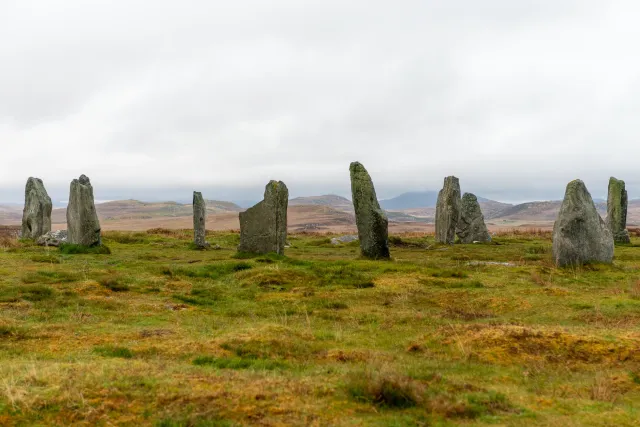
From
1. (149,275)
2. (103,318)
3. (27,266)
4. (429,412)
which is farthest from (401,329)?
(27,266)

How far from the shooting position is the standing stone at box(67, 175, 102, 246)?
30938 mm

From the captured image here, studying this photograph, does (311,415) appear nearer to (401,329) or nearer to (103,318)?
(401,329)

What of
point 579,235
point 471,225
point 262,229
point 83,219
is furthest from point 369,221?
point 471,225

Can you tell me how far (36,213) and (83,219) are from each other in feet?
40.7

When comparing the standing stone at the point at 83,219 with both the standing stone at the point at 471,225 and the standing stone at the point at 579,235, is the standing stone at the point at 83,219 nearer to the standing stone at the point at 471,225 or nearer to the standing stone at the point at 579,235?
the standing stone at the point at 579,235

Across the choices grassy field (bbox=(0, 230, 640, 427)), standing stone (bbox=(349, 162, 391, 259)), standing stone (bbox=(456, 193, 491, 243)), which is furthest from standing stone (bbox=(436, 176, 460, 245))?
grassy field (bbox=(0, 230, 640, 427))

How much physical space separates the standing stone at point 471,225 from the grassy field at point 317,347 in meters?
20.4

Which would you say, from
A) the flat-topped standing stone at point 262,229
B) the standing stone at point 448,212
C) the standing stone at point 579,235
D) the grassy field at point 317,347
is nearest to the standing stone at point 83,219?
the grassy field at point 317,347

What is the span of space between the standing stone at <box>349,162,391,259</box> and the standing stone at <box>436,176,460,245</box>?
1412cm

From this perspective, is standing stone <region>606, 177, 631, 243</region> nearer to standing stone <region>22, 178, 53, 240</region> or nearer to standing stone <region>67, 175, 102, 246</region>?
standing stone <region>67, 175, 102, 246</region>

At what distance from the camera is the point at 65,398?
7238 millimetres

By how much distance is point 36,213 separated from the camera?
4081 centimetres

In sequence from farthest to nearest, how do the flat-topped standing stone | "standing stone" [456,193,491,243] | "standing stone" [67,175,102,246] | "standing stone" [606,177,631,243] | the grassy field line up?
"standing stone" [456,193,491,243] → "standing stone" [606,177,631,243] → "standing stone" [67,175,102,246] → the flat-topped standing stone → the grassy field

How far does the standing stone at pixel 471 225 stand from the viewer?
1710 inches
